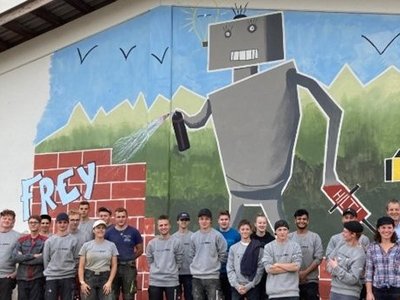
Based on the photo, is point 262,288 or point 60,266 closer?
point 262,288

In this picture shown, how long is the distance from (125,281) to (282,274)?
2343 mm

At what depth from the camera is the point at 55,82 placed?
40.4 ft

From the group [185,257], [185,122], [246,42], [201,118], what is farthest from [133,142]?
[185,257]

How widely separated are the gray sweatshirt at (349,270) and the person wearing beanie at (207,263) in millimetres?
1624

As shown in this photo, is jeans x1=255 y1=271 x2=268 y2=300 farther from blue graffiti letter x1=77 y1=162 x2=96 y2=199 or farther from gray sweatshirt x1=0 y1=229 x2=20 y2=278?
blue graffiti letter x1=77 y1=162 x2=96 y2=199

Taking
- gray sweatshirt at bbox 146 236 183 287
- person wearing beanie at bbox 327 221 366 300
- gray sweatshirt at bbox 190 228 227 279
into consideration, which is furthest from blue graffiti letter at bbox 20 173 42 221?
person wearing beanie at bbox 327 221 366 300

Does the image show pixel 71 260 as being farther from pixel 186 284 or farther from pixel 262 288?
pixel 262 288

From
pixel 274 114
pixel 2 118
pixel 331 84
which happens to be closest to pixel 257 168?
pixel 274 114

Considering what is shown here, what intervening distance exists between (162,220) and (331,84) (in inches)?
130

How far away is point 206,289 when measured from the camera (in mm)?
9266

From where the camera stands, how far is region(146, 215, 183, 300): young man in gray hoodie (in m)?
9.47

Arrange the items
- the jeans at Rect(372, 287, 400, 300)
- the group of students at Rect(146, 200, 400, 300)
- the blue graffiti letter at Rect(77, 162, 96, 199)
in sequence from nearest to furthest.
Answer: the jeans at Rect(372, 287, 400, 300)
the group of students at Rect(146, 200, 400, 300)
the blue graffiti letter at Rect(77, 162, 96, 199)

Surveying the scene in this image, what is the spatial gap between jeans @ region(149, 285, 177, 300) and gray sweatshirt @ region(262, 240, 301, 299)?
1.48 metres

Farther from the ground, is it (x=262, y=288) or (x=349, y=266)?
(x=349, y=266)
